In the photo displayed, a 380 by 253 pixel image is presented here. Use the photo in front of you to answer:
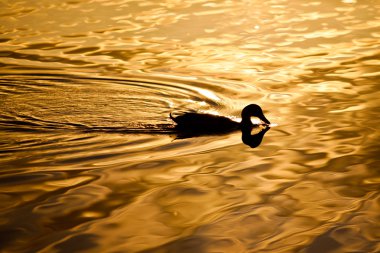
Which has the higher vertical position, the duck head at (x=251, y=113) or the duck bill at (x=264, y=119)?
the duck head at (x=251, y=113)

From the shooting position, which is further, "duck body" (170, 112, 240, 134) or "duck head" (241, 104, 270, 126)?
"duck head" (241, 104, 270, 126)

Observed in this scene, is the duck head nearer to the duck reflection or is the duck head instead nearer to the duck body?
the duck reflection

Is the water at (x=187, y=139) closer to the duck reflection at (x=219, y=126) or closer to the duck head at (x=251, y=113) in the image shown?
the duck reflection at (x=219, y=126)

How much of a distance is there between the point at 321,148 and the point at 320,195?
64.3 inches

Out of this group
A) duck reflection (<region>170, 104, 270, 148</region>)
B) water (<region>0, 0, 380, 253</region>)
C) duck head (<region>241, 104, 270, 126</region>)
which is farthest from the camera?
duck head (<region>241, 104, 270, 126</region>)

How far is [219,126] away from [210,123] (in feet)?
0.51

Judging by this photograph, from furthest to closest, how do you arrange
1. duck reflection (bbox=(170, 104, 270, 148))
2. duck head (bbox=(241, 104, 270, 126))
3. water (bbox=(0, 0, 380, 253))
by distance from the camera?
duck head (bbox=(241, 104, 270, 126)) < duck reflection (bbox=(170, 104, 270, 148)) < water (bbox=(0, 0, 380, 253))

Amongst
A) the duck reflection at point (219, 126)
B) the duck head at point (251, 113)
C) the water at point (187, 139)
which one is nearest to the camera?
the water at point (187, 139)

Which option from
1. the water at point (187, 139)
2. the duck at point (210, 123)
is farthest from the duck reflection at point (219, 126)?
the water at point (187, 139)

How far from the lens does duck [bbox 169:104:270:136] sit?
9.41 meters

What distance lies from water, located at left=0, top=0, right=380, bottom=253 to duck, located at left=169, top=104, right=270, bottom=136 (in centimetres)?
22

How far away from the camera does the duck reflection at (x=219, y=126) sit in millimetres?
9383

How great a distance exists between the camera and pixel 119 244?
6.17 metres

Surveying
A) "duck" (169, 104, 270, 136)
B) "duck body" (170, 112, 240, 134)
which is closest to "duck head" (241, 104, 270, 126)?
"duck" (169, 104, 270, 136)
